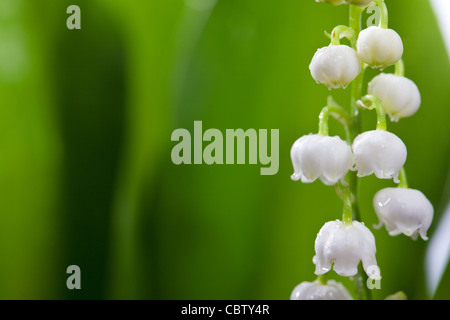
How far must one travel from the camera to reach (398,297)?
0.47 meters

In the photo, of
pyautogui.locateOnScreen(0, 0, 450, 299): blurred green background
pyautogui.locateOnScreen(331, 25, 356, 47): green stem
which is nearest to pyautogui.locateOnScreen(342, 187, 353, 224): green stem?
pyautogui.locateOnScreen(331, 25, 356, 47): green stem

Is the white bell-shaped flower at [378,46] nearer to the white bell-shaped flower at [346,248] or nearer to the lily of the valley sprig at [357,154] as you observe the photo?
the lily of the valley sprig at [357,154]

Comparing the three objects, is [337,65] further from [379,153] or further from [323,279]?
[323,279]

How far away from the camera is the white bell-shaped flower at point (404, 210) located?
0.42 metres

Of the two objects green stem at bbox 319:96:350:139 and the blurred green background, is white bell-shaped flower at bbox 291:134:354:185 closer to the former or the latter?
green stem at bbox 319:96:350:139

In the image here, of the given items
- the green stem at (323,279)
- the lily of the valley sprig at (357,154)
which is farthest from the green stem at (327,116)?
the green stem at (323,279)

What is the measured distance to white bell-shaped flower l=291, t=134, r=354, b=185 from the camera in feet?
1.26

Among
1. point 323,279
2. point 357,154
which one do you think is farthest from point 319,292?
point 357,154

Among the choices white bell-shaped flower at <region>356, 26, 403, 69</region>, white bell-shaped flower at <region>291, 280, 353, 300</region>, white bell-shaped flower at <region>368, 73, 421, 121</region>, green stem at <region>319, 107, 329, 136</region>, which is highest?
white bell-shaped flower at <region>356, 26, 403, 69</region>

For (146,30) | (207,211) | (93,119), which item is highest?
(146,30)

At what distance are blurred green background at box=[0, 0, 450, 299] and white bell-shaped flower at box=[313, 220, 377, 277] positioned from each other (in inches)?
8.3
